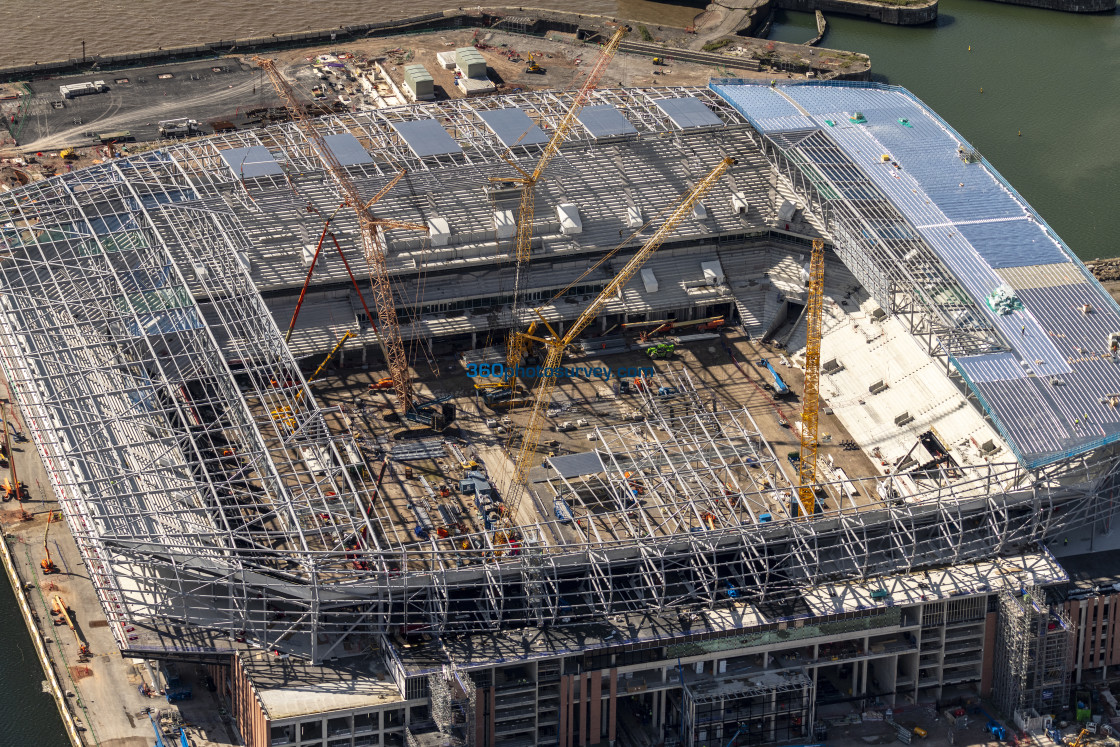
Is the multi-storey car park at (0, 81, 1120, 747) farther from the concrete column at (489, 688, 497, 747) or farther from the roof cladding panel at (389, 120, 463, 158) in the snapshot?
the roof cladding panel at (389, 120, 463, 158)

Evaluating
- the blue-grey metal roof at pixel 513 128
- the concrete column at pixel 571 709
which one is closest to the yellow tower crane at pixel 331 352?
the blue-grey metal roof at pixel 513 128

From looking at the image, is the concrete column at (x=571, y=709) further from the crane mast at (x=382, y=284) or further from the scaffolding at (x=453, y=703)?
the crane mast at (x=382, y=284)

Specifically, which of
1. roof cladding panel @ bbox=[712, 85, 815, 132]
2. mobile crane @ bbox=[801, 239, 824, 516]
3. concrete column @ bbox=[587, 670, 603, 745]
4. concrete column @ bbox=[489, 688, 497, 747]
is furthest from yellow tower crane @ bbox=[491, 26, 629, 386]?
concrete column @ bbox=[489, 688, 497, 747]

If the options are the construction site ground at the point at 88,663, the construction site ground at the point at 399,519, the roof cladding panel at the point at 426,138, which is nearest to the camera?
the construction site ground at the point at 88,663

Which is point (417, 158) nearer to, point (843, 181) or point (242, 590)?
point (843, 181)

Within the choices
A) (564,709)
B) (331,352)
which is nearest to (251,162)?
(331,352)

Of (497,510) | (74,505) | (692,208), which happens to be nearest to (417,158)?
(692,208)
